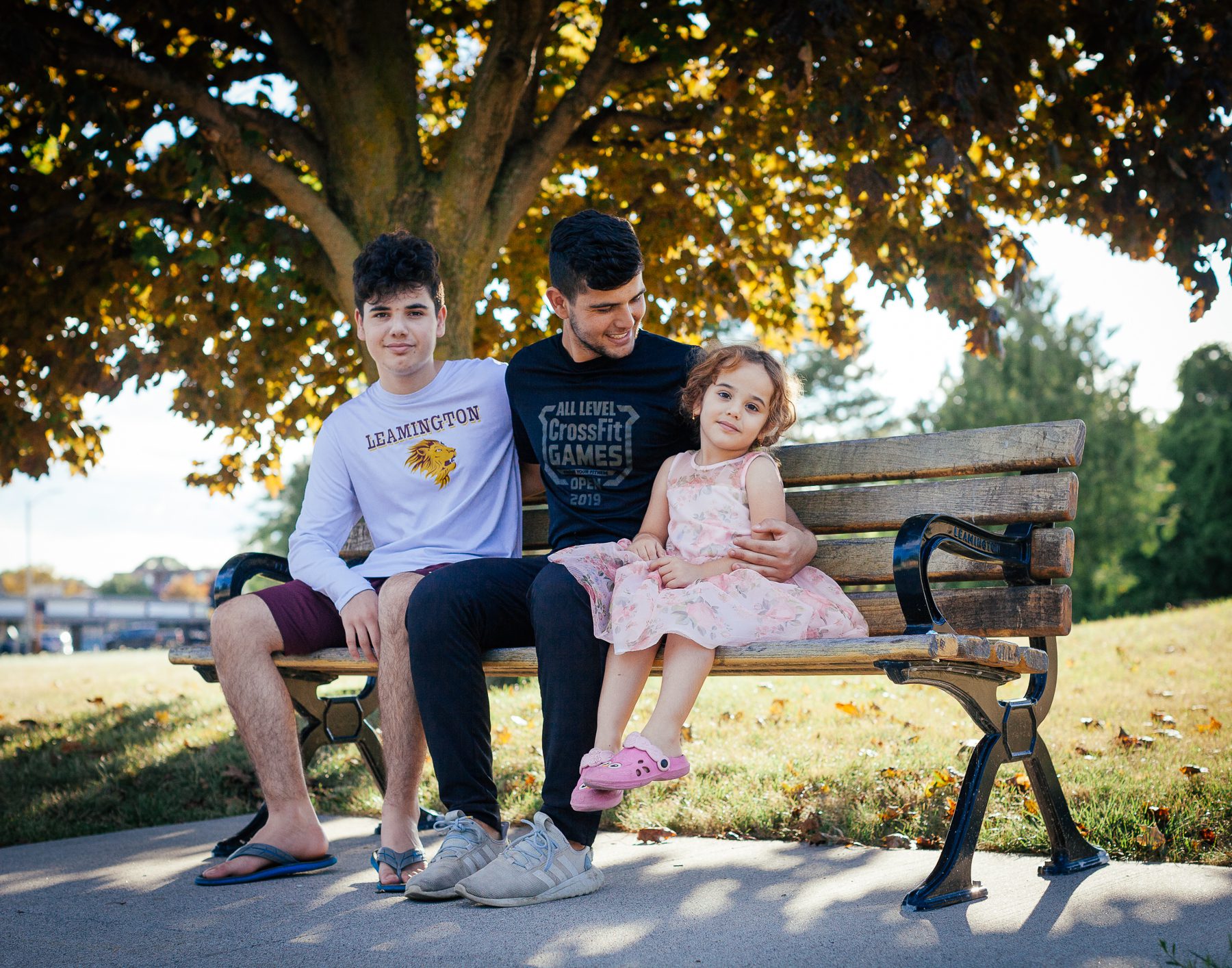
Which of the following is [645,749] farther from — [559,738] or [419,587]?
[419,587]

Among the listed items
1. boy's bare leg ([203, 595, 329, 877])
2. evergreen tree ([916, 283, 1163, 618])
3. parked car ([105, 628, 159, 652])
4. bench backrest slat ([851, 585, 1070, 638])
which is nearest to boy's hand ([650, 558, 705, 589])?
bench backrest slat ([851, 585, 1070, 638])

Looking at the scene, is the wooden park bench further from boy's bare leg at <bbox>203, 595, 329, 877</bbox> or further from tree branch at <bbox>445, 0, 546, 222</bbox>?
tree branch at <bbox>445, 0, 546, 222</bbox>

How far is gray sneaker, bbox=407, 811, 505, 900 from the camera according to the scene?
2.67m

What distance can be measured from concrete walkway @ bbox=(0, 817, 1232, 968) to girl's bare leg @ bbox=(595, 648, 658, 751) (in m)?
0.39

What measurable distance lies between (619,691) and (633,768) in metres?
0.23

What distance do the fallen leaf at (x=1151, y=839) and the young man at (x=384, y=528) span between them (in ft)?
6.28

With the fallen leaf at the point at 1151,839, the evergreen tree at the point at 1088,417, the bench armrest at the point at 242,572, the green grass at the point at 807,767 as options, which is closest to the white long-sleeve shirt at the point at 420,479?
the bench armrest at the point at 242,572

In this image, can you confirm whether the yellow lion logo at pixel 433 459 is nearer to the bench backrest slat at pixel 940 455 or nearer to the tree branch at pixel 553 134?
the bench backrest slat at pixel 940 455

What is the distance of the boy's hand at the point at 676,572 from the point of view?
2904 millimetres

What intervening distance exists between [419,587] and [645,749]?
2.45 ft

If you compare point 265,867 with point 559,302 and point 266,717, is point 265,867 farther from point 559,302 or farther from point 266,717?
point 559,302

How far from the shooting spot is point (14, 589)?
98.3m

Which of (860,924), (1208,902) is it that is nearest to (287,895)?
(860,924)

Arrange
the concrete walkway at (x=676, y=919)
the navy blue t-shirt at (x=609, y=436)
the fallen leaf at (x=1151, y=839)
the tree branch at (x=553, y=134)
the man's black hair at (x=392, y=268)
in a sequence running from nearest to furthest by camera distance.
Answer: the concrete walkway at (x=676, y=919), the fallen leaf at (x=1151, y=839), the navy blue t-shirt at (x=609, y=436), the man's black hair at (x=392, y=268), the tree branch at (x=553, y=134)
